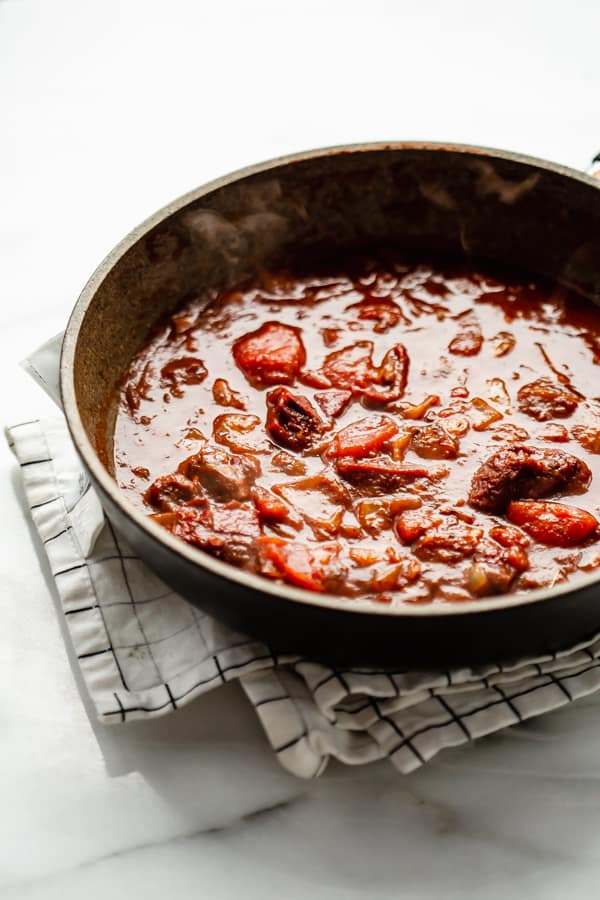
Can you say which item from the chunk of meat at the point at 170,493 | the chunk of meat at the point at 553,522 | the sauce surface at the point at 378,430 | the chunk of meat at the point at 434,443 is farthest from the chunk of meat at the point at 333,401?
the chunk of meat at the point at 553,522

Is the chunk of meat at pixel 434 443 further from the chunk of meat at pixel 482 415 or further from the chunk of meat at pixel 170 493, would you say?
the chunk of meat at pixel 170 493

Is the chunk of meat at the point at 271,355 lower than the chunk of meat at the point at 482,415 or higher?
higher

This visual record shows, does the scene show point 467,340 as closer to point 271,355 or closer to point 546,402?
point 546,402

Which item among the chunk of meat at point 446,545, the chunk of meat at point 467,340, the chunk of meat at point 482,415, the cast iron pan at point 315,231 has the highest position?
the cast iron pan at point 315,231

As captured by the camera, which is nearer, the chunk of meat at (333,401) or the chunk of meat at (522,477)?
the chunk of meat at (522,477)

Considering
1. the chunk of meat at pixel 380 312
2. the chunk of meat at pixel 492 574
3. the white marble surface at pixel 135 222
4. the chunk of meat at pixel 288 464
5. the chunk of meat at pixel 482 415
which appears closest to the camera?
the white marble surface at pixel 135 222

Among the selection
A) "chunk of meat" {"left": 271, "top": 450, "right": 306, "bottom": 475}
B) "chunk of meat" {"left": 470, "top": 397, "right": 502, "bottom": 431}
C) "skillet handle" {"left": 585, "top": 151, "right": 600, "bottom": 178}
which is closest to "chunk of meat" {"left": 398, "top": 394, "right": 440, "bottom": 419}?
"chunk of meat" {"left": 470, "top": 397, "right": 502, "bottom": 431}

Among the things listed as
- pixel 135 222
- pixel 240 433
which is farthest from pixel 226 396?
pixel 135 222

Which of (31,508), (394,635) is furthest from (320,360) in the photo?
(394,635)
